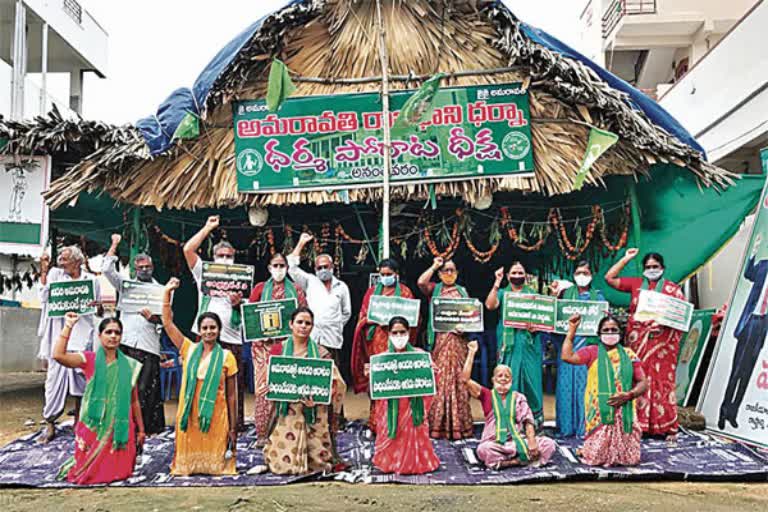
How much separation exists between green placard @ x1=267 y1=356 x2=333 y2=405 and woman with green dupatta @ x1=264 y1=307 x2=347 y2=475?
60mm

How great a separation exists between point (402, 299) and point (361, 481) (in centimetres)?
161

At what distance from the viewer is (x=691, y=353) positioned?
7.59 metres

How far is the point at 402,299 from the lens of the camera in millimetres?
6059

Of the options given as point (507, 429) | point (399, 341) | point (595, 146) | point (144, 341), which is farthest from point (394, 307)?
point (595, 146)

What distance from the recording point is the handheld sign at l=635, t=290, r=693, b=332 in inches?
242

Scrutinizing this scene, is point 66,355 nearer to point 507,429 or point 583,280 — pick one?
point 507,429

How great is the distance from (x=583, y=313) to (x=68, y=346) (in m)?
4.01

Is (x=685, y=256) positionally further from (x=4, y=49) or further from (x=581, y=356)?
(x=4, y=49)

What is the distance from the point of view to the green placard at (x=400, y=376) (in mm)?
5027

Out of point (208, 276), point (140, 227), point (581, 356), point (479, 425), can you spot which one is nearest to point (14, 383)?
point (140, 227)

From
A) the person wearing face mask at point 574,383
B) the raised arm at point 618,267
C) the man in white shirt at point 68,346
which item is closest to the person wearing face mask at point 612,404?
the person wearing face mask at point 574,383

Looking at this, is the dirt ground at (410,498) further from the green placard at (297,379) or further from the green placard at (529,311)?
the green placard at (529,311)

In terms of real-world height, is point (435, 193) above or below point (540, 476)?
above

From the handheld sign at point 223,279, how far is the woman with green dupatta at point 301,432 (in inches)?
42.3
